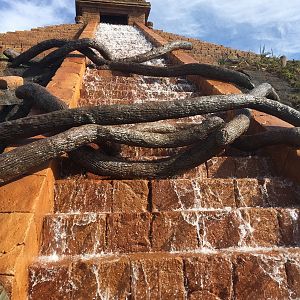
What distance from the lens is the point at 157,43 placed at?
10703 mm

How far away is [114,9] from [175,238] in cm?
1471

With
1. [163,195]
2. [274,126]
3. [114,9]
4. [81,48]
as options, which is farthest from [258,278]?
[114,9]

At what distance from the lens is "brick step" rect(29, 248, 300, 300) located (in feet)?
9.54

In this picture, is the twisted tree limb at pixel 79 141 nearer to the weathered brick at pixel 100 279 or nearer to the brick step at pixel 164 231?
the brick step at pixel 164 231

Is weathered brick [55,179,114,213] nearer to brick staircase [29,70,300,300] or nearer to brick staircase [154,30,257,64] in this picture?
brick staircase [29,70,300,300]

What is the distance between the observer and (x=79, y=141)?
365 centimetres

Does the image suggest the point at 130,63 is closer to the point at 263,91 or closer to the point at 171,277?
the point at 263,91

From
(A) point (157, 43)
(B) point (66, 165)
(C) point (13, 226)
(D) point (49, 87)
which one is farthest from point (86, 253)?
(A) point (157, 43)

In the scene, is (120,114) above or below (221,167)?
above

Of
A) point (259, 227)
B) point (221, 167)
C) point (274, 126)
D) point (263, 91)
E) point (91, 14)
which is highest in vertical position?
point (91, 14)

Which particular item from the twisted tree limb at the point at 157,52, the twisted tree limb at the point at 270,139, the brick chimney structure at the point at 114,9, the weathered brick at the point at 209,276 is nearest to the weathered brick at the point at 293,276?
the weathered brick at the point at 209,276

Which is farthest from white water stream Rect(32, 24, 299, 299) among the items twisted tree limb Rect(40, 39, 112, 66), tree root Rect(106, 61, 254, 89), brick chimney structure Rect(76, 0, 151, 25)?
brick chimney structure Rect(76, 0, 151, 25)

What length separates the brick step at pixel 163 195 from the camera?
374cm

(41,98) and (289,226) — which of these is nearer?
(289,226)
